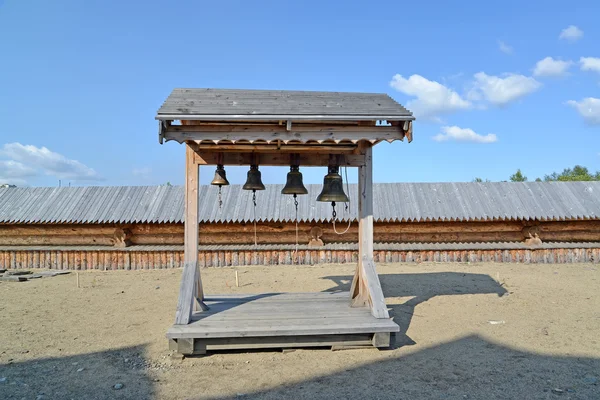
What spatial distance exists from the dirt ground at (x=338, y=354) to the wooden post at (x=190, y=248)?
0.75 meters

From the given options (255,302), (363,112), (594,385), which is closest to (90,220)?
(255,302)

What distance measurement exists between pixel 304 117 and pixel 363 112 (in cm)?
86

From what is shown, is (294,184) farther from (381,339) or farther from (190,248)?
(381,339)

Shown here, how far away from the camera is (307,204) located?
14.8 meters

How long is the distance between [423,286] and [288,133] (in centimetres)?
615

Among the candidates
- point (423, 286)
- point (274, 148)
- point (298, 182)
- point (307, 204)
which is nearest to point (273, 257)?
point (307, 204)

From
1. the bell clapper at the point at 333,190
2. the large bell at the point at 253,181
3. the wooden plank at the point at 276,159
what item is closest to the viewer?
the bell clapper at the point at 333,190

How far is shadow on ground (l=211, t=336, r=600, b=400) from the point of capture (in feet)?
13.9

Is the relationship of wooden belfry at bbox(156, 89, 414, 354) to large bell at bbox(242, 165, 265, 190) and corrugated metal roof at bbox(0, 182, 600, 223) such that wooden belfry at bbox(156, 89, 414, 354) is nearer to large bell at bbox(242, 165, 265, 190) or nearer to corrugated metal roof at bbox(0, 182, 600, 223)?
large bell at bbox(242, 165, 265, 190)

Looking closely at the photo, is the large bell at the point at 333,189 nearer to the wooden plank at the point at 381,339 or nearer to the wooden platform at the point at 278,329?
the wooden platform at the point at 278,329

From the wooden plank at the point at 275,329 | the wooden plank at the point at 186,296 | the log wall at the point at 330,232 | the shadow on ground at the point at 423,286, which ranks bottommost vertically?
the shadow on ground at the point at 423,286

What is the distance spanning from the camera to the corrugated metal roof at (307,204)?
14141 millimetres

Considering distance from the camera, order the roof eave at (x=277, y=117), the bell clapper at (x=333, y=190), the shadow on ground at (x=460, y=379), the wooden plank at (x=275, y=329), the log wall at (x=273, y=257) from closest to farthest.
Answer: the shadow on ground at (x=460, y=379) < the wooden plank at (x=275, y=329) < the roof eave at (x=277, y=117) < the bell clapper at (x=333, y=190) < the log wall at (x=273, y=257)

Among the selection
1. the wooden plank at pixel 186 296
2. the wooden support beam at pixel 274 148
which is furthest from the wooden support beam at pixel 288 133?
the wooden plank at pixel 186 296
